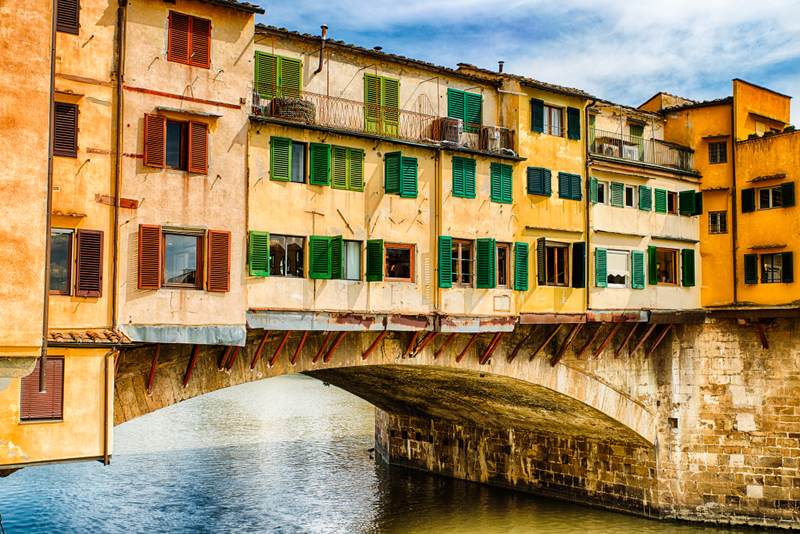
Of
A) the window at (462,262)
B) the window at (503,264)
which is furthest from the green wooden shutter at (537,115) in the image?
the window at (462,262)

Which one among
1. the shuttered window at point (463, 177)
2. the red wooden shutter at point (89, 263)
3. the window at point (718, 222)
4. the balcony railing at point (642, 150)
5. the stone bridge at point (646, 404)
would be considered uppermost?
the balcony railing at point (642, 150)

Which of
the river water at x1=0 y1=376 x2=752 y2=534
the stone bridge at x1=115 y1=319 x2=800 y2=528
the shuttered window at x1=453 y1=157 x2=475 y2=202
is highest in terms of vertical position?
the shuttered window at x1=453 y1=157 x2=475 y2=202

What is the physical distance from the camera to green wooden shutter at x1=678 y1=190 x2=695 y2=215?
30.6m

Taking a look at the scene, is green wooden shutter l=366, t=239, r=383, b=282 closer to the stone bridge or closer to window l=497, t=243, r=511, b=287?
the stone bridge

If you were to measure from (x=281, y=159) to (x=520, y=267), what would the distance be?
8199mm

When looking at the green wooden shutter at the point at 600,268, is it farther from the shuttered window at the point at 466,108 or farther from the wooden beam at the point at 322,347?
Answer: the wooden beam at the point at 322,347

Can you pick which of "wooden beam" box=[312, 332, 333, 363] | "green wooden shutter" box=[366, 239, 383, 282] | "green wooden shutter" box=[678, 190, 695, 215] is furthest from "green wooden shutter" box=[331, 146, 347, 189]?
"green wooden shutter" box=[678, 190, 695, 215]

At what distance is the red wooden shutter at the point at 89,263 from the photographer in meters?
17.3

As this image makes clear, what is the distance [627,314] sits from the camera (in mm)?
27750

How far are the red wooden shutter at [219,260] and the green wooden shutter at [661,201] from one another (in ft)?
55.3

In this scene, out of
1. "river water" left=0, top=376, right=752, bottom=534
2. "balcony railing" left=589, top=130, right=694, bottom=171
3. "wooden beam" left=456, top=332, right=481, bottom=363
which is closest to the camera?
"wooden beam" left=456, top=332, right=481, bottom=363

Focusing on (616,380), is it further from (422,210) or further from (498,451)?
(422,210)

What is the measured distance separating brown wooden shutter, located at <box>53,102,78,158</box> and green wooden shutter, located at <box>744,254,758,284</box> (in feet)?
74.3

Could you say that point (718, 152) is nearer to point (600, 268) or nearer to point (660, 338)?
point (660, 338)
